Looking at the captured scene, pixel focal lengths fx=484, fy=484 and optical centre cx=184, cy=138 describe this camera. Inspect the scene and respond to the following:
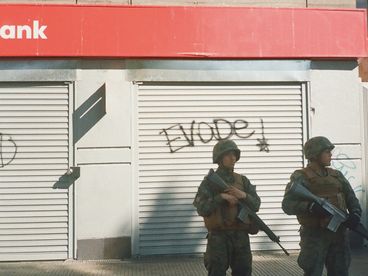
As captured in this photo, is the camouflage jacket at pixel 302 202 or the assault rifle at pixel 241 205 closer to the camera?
the camouflage jacket at pixel 302 202

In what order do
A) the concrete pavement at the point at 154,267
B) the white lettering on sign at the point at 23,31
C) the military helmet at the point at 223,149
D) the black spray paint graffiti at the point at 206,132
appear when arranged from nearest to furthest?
the military helmet at the point at 223,149 → the concrete pavement at the point at 154,267 → the white lettering on sign at the point at 23,31 → the black spray paint graffiti at the point at 206,132

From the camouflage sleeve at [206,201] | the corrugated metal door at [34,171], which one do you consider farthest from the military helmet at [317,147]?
the corrugated metal door at [34,171]

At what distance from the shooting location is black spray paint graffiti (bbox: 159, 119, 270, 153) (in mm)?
7621

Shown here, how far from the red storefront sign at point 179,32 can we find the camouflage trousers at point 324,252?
377 centimetres

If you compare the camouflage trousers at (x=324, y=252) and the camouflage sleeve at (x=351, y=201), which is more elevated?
the camouflage sleeve at (x=351, y=201)

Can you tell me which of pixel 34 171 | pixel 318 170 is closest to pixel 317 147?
pixel 318 170

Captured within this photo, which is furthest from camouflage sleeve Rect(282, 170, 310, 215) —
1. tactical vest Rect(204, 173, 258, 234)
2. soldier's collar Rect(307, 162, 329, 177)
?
tactical vest Rect(204, 173, 258, 234)

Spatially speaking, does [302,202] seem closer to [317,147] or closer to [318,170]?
[318,170]

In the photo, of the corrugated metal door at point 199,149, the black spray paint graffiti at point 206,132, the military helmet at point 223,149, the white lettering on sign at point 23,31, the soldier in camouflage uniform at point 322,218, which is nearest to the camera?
the soldier in camouflage uniform at point 322,218

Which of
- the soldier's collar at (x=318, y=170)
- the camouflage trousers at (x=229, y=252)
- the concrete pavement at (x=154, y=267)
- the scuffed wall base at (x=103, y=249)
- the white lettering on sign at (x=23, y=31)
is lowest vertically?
the concrete pavement at (x=154, y=267)

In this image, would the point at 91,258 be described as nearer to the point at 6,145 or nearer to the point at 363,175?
the point at 6,145

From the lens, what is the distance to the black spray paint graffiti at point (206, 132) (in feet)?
25.0

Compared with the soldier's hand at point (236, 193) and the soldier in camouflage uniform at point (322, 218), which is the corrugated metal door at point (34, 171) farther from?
the soldier in camouflage uniform at point (322, 218)

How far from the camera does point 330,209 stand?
4.45m
